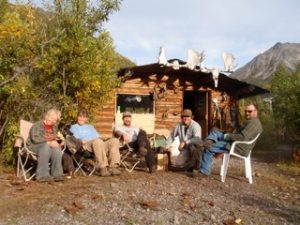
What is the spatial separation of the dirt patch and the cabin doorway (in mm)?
7346

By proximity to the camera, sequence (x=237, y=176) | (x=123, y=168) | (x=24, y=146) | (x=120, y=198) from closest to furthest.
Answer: (x=120, y=198) < (x=24, y=146) < (x=237, y=176) < (x=123, y=168)

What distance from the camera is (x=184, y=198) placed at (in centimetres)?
541

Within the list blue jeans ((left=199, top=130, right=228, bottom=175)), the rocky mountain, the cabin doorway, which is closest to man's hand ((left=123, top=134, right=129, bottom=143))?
blue jeans ((left=199, top=130, right=228, bottom=175))

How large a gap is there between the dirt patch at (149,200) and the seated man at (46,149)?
26 cm

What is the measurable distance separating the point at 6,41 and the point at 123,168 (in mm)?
3128

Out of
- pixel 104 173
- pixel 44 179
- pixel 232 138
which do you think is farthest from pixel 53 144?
pixel 232 138

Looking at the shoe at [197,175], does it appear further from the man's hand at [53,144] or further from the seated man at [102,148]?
the man's hand at [53,144]

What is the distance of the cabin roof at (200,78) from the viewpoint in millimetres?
13034

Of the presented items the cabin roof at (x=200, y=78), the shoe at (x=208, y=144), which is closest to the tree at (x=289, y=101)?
the cabin roof at (x=200, y=78)

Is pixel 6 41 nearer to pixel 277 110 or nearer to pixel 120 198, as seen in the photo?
pixel 120 198

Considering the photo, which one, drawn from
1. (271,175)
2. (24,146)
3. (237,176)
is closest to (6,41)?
(24,146)

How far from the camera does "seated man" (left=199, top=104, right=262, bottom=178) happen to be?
6883mm

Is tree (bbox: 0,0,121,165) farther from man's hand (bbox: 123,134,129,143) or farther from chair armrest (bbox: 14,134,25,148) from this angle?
man's hand (bbox: 123,134,129,143)

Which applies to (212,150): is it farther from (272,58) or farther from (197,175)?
(272,58)
